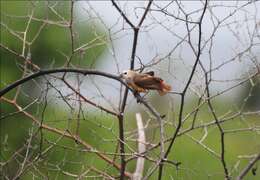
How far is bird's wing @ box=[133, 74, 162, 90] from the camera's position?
1937 mm

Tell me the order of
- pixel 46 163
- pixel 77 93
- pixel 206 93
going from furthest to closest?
pixel 46 163 → pixel 77 93 → pixel 206 93

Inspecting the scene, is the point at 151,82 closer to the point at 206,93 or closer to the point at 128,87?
the point at 128,87

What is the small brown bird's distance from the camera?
1939mm

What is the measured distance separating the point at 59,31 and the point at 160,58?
→ 30.5ft

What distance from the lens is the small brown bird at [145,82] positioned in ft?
6.36

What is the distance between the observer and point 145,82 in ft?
6.36

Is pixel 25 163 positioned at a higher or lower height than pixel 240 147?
lower

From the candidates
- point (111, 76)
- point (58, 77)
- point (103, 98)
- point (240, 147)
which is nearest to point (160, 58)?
point (103, 98)

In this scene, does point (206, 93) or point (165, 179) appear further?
point (165, 179)

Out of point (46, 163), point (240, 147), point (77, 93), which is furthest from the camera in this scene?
point (240, 147)

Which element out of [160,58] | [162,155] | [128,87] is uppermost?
[160,58]

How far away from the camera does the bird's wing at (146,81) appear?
194 cm

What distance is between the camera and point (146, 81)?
1938 mm

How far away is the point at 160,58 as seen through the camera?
2365 millimetres
